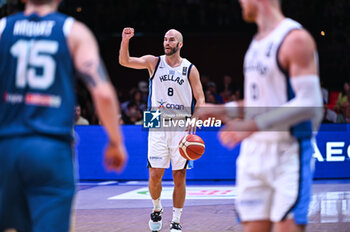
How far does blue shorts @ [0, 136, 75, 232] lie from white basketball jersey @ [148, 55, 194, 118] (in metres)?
4.65

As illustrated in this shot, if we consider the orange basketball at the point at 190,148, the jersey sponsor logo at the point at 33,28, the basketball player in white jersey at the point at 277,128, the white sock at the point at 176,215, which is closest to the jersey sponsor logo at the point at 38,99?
the jersey sponsor logo at the point at 33,28

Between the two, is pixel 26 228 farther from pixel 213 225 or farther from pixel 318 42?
pixel 318 42

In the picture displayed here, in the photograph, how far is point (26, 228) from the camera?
11.2 feet

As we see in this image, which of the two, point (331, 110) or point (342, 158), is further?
point (331, 110)

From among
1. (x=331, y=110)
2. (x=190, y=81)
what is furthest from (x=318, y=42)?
(x=190, y=81)

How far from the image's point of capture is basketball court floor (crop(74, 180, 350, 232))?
7941 mm

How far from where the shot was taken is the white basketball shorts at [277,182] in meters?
3.71

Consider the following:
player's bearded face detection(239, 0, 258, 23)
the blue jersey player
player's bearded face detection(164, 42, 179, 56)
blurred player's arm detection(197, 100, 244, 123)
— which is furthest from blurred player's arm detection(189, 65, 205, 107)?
the blue jersey player

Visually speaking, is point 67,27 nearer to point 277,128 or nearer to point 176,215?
point 277,128

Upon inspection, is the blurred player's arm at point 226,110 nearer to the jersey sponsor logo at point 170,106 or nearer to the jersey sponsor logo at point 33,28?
the jersey sponsor logo at point 33,28

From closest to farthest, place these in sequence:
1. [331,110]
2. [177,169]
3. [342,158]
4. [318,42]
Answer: [177,169], [342,158], [331,110], [318,42]

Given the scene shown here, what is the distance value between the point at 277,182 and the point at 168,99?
432cm

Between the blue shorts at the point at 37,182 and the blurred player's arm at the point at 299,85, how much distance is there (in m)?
1.24

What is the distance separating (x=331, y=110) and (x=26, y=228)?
12.2 meters
